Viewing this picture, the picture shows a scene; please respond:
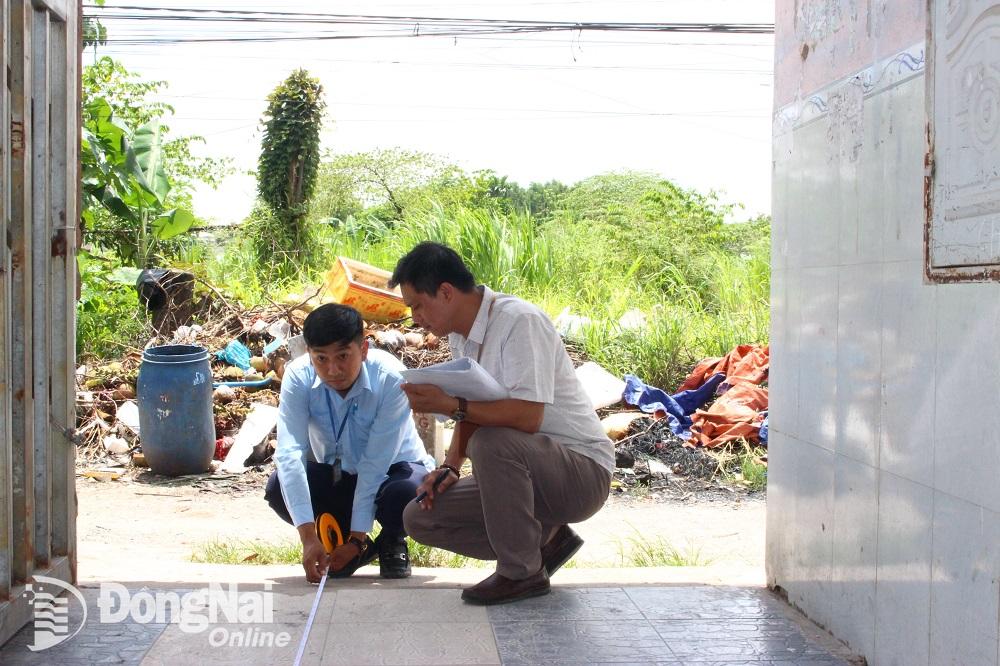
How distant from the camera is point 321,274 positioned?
44.7 ft

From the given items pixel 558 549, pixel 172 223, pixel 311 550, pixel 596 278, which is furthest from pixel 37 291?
pixel 596 278

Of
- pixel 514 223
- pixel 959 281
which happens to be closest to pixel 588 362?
pixel 514 223

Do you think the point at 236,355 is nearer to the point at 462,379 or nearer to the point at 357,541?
the point at 357,541

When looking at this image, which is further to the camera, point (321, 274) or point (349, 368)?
point (321, 274)

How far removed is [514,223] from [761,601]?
35.0 feet

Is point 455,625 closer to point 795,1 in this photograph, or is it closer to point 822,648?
point 822,648

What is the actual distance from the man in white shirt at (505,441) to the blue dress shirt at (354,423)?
267mm

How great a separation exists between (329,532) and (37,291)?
4.93ft

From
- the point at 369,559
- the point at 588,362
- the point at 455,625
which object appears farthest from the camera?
the point at 588,362

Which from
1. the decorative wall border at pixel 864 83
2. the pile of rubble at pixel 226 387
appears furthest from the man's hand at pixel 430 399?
the pile of rubble at pixel 226 387

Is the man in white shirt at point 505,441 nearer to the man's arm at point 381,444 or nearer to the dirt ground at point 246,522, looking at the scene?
the man's arm at point 381,444

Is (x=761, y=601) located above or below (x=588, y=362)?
below

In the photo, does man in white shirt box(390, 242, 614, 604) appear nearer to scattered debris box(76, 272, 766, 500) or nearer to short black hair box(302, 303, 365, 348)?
short black hair box(302, 303, 365, 348)

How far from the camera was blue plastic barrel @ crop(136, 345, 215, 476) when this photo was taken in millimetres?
7809
